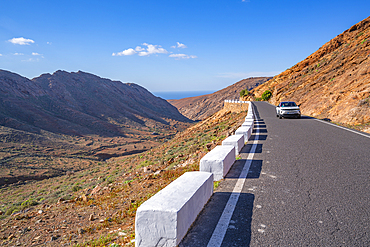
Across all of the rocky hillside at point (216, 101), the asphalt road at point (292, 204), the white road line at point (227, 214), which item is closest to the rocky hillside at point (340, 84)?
the asphalt road at point (292, 204)

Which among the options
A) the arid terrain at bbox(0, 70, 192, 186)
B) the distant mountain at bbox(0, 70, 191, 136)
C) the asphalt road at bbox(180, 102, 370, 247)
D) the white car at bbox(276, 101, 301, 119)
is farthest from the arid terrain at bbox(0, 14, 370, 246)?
the white car at bbox(276, 101, 301, 119)

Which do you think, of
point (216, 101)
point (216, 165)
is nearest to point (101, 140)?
point (216, 165)

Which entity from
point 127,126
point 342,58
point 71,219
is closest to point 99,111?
point 127,126

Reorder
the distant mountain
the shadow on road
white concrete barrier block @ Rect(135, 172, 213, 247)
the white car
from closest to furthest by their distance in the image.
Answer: white concrete barrier block @ Rect(135, 172, 213, 247)
the shadow on road
the white car
the distant mountain

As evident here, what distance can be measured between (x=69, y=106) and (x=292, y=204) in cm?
8812

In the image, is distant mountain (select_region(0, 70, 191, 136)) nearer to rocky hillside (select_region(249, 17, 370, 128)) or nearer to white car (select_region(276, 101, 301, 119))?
rocky hillside (select_region(249, 17, 370, 128))

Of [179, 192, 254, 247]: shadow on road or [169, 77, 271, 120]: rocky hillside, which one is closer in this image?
[179, 192, 254, 247]: shadow on road

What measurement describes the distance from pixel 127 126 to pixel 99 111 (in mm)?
14720

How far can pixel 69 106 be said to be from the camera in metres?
81.6

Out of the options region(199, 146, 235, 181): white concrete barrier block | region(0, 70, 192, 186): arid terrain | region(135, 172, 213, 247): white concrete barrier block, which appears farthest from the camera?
region(0, 70, 192, 186): arid terrain

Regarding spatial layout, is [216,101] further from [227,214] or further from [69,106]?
[227,214]

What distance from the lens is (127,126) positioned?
80.4 m

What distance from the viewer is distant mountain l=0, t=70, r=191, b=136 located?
6228cm

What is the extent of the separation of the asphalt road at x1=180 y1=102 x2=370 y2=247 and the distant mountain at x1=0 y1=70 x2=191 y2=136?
6197 centimetres
